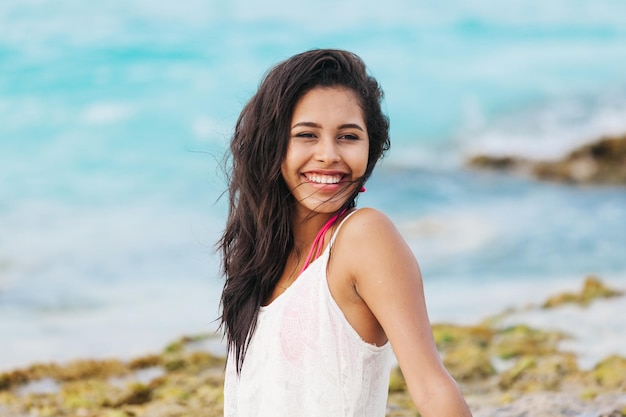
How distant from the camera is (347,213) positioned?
2.44 metres

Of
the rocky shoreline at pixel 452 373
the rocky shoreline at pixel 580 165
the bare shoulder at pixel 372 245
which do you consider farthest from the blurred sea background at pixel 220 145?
the bare shoulder at pixel 372 245

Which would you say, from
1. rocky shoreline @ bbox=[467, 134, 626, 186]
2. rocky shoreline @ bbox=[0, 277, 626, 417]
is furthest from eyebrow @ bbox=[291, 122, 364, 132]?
rocky shoreline @ bbox=[467, 134, 626, 186]

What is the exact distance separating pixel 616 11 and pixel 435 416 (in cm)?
1648

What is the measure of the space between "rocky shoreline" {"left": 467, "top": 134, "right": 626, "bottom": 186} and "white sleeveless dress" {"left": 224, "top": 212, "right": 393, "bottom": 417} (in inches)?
429

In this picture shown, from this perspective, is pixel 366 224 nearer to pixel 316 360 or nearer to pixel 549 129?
pixel 316 360

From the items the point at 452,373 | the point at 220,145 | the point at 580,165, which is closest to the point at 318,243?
the point at 452,373

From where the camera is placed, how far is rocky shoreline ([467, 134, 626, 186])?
12695 mm

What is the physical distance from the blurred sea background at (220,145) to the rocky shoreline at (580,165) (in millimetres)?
274

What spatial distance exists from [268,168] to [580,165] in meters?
11.3

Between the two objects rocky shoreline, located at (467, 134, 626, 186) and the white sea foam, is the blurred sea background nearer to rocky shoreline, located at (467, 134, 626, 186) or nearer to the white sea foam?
the white sea foam

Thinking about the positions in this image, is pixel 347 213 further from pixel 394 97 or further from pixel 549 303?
pixel 394 97

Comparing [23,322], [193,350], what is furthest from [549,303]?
[23,322]

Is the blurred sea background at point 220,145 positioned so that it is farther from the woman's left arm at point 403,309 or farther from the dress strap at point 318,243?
the woman's left arm at point 403,309

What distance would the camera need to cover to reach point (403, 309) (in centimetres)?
215
